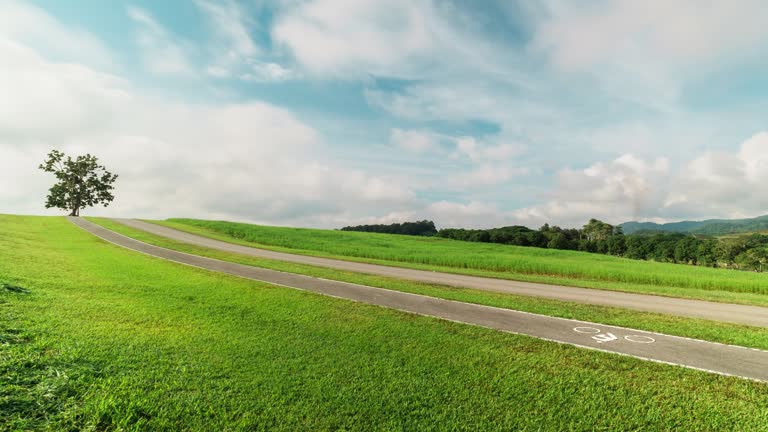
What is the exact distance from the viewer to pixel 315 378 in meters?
6.88

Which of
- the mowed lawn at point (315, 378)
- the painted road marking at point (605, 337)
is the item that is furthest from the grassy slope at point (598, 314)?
the mowed lawn at point (315, 378)

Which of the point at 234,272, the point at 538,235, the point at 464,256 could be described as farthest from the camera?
the point at 538,235

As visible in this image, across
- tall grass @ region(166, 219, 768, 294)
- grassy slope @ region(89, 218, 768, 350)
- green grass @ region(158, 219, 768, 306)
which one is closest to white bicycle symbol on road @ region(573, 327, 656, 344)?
grassy slope @ region(89, 218, 768, 350)

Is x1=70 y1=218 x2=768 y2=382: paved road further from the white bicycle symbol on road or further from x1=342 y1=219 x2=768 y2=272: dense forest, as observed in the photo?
x1=342 y1=219 x2=768 y2=272: dense forest

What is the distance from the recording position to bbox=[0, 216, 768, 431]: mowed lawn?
5.49 m

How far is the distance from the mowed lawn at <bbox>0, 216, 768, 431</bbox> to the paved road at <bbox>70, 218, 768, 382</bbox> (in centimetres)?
89

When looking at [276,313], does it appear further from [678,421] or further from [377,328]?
[678,421]

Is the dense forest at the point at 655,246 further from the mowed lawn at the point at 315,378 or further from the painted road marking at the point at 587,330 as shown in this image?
the mowed lawn at the point at 315,378

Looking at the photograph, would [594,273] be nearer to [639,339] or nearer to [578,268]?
[578,268]

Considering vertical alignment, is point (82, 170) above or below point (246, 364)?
above

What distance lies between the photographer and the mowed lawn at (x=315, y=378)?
18.0 feet

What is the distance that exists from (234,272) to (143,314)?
10138 millimetres

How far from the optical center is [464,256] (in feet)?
115

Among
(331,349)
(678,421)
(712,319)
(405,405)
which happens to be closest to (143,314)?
(331,349)
